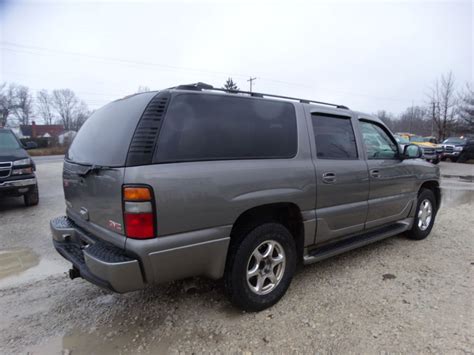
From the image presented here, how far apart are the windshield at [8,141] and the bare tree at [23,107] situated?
61646 mm

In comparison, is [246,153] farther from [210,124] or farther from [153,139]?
[153,139]

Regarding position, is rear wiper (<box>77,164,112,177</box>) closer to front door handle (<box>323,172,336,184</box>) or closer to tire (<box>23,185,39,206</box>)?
front door handle (<box>323,172,336,184</box>)

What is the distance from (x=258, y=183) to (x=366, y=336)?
4.92 ft

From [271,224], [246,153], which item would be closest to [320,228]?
[271,224]

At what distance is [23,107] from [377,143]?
7038cm

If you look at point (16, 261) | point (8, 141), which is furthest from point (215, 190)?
point (8, 141)

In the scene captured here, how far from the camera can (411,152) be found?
411cm

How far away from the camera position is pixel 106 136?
249 cm

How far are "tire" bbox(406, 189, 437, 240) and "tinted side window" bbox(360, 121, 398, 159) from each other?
1080 millimetres

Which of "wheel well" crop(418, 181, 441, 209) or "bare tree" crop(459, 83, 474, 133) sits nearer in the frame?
"wheel well" crop(418, 181, 441, 209)

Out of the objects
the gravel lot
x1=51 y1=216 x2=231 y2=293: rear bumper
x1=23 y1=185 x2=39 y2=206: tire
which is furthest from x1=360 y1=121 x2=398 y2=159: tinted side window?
x1=23 y1=185 x2=39 y2=206: tire

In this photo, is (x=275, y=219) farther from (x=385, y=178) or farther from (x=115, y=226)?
(x=385, y=178)

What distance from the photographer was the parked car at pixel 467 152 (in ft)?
62.0

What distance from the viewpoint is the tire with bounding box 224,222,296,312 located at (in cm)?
256
